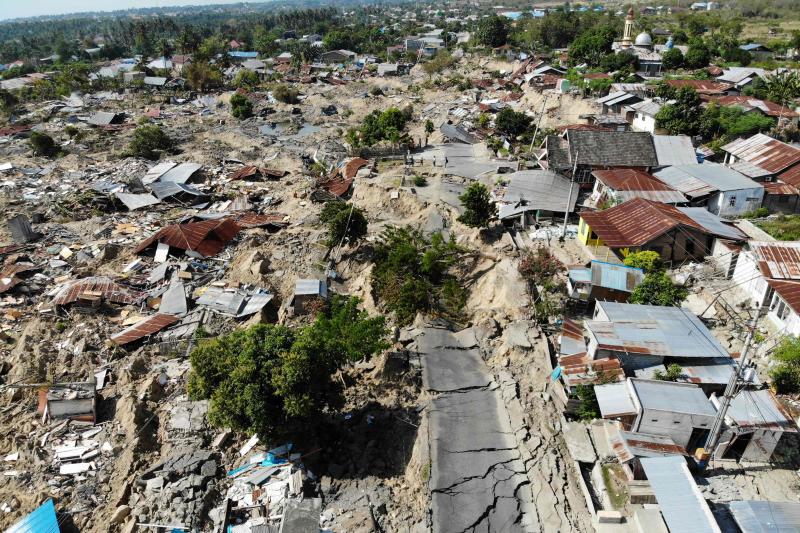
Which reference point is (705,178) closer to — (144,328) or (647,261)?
(647,261)

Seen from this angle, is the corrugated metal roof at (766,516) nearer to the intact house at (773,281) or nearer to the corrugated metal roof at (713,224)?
the intact house at (773,281)

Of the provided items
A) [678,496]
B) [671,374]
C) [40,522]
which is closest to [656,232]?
[671,374]

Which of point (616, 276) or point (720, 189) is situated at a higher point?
point (720, 189)

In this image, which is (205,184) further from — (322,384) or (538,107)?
(538,107)

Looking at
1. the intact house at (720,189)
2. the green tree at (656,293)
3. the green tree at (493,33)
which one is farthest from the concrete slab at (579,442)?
the green tree at (493,33)

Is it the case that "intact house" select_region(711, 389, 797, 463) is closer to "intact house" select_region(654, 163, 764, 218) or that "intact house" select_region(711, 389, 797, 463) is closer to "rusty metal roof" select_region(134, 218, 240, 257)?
"intact house" select_region(654, 163, 764, 218)

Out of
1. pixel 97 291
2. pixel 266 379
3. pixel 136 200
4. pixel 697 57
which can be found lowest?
pixel 136 200

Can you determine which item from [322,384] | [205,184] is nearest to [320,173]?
[205,184]

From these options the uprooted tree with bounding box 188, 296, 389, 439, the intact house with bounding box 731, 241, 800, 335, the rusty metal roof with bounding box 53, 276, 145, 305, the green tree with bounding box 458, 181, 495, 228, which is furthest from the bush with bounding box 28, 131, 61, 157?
the intact house with bounding box 731, 241, 800, 335
